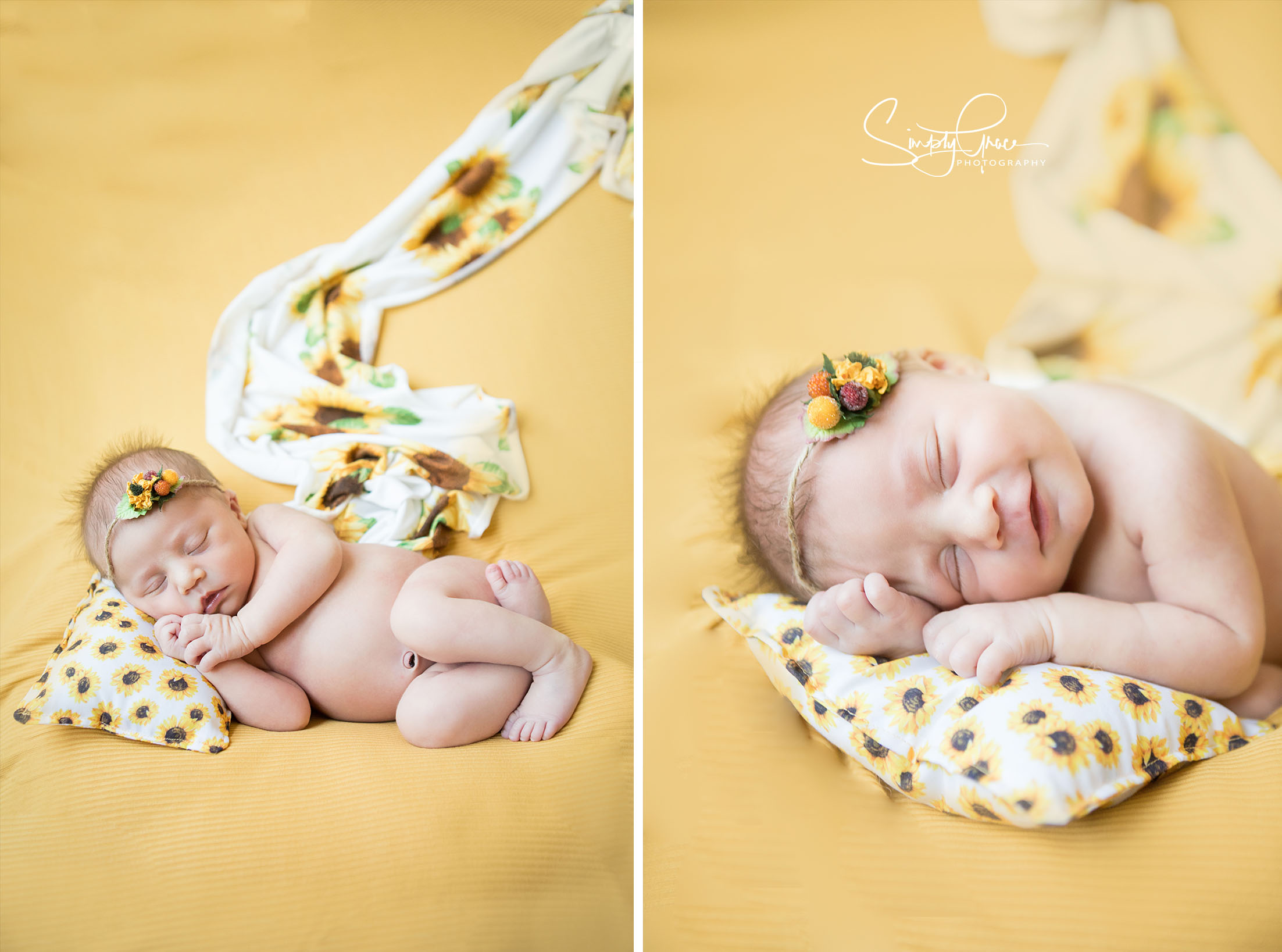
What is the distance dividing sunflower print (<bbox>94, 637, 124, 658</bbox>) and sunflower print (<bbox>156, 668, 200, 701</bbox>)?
7 centimetres

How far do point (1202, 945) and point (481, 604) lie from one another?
843 mm

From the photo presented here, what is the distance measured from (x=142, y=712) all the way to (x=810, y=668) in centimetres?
84

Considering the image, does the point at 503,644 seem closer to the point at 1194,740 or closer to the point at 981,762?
the point at 981,762

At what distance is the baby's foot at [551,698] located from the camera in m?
1.03

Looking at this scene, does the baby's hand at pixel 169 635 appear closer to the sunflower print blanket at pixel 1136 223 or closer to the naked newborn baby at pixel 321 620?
the naked newborn baby at pixel 321 620

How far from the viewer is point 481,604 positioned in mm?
1070

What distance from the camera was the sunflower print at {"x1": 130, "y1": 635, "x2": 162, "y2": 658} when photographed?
1028 millimetres

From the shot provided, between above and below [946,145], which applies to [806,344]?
below

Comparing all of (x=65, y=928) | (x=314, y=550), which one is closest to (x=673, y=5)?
(x=314, y=550)

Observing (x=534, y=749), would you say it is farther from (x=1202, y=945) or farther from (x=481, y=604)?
(x=1202, y=945)

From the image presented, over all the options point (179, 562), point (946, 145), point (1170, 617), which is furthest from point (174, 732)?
point (946, 145)

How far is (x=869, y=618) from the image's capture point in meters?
1.00

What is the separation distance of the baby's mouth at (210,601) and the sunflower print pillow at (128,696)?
3.0 inches

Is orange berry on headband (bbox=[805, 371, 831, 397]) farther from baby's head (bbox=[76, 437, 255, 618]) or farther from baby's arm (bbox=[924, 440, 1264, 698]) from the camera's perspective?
baby's head (bbox=[76, 437, 255, 618])
